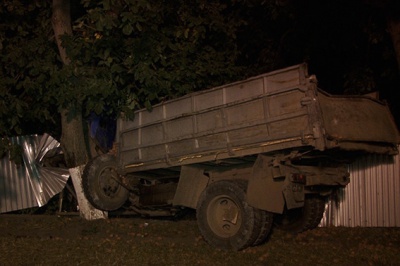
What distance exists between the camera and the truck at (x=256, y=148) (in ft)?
24.8

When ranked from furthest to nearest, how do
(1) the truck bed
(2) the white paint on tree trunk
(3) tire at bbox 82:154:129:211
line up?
(2) the white paint on tree trunk, (3) tire at bbox 82:154:129:211, (1) the truck bed

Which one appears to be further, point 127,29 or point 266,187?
point 127,29

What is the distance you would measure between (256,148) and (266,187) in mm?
583

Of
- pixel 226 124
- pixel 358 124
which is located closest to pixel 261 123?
pixel 226 124

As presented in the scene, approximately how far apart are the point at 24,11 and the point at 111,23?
3.46 meters

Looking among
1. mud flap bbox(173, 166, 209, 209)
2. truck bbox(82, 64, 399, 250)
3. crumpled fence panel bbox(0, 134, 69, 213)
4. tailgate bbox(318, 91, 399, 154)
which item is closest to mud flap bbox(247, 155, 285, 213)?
truck bbox(82, 64, 399, 250)

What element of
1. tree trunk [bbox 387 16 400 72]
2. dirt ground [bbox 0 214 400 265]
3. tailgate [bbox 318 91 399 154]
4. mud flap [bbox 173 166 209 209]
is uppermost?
tree trunk [bbox 387 16 400 72]

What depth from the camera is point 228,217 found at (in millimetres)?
8398

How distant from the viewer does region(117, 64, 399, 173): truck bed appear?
24.3 ft

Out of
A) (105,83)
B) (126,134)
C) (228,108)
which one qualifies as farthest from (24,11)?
(228,108)

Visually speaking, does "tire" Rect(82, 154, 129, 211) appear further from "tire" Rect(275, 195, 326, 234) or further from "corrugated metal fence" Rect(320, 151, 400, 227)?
"corrugated metal fence" Rect(320, 151, 400, 227)

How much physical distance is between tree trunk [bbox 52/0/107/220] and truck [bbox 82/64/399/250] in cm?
191

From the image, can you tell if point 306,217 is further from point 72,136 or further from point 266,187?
point 72,136

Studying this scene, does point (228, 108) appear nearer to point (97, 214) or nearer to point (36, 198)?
point (97, 214)
